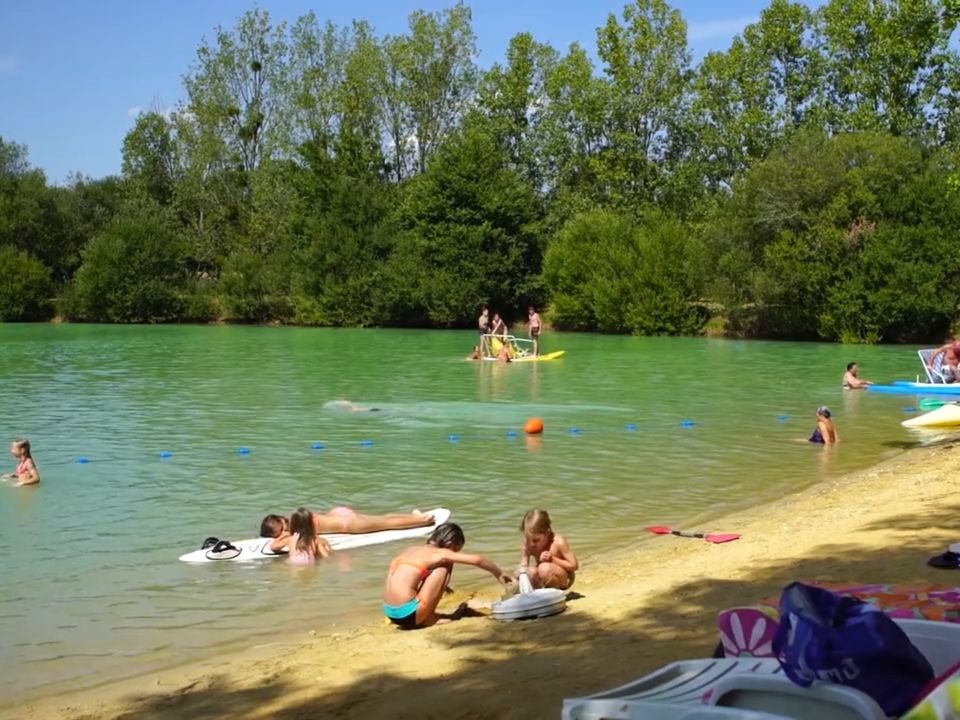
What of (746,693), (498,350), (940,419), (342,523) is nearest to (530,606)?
(746,693)

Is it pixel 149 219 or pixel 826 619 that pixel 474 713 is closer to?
pixel 826 619

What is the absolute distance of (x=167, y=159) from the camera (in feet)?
261

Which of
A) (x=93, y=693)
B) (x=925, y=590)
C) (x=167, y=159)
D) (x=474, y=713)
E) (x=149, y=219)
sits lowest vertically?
(x=93, y=693)

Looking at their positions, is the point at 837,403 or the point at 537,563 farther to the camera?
the point at 837,403

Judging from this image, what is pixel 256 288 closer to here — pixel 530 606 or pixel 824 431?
pixel 824 431

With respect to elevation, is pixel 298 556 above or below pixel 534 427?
below

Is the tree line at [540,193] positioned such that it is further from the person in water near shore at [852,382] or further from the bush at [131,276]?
the person in water near shore at [852,382]

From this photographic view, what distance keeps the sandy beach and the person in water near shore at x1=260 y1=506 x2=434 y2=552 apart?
227 centimetres

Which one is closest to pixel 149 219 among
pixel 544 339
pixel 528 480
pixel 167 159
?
pixel 167 159

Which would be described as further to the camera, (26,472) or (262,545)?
(26,472)

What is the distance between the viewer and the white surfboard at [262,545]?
10070 millimetres

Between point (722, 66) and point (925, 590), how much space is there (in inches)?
2471

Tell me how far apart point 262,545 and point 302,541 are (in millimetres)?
414

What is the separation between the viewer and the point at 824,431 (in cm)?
1725
